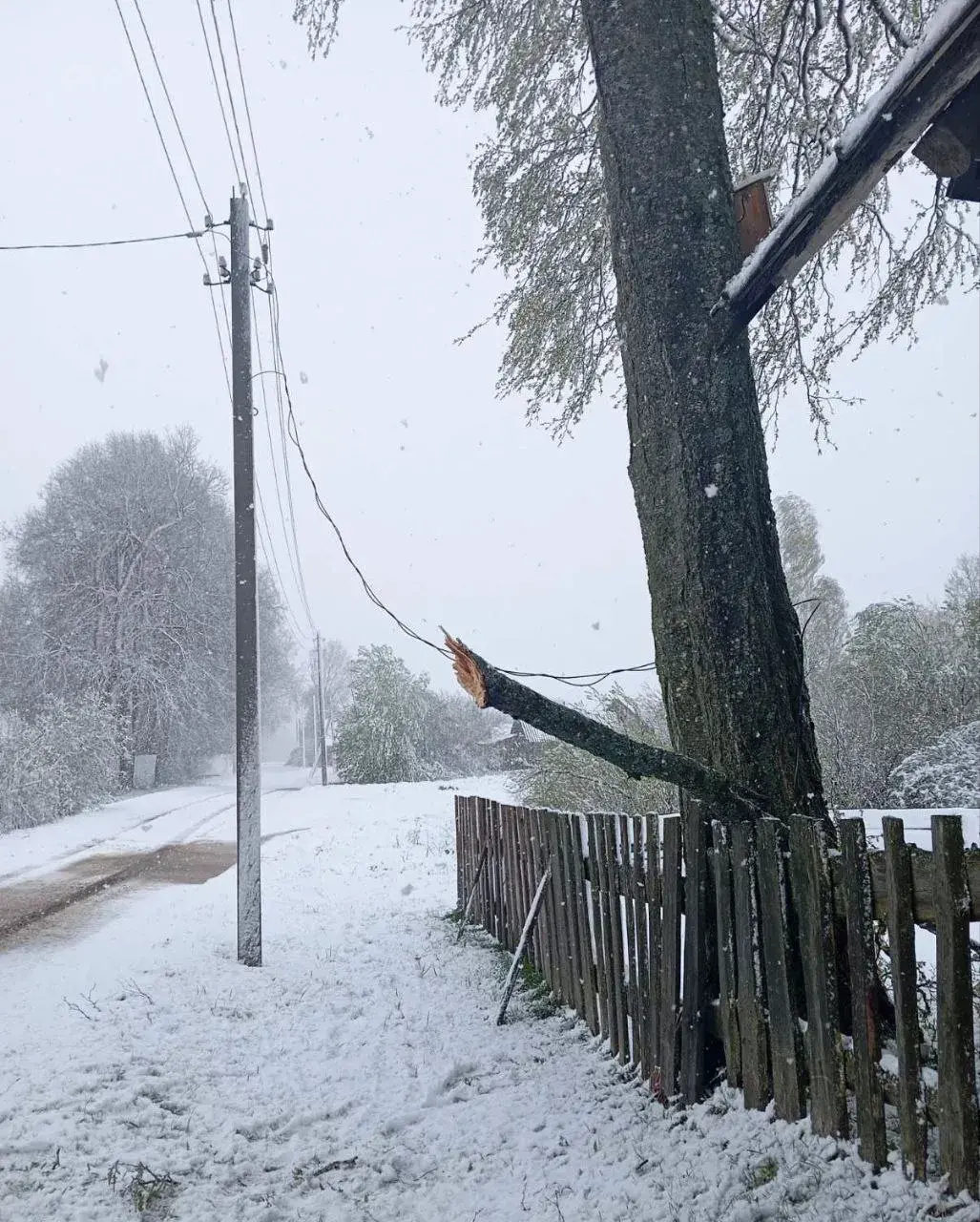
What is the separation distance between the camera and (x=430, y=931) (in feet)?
24.2

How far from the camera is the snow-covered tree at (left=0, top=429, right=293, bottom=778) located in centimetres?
2752

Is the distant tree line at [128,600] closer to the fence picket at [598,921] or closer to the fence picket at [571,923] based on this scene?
the fence picket at [571,923]

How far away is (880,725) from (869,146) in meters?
9.67

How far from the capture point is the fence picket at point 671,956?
339 centimetres

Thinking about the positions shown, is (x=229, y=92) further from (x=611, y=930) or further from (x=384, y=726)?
(x=384, y=726)

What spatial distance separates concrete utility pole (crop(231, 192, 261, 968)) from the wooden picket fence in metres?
3.14

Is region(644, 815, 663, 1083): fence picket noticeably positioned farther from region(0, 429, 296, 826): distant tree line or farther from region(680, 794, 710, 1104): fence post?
region(0, 429, 296, 826): distant tree line

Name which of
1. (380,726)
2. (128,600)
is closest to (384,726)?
(380,726)

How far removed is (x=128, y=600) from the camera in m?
28.5

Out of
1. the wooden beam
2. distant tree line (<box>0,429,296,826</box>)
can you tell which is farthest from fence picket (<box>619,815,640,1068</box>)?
distant tree line (<box>0,429,296,826</box>)

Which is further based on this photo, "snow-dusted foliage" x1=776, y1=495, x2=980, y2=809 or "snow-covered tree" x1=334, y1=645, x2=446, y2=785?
"snow-covered tree" x1=334, y1=645, x2=446, y2=785

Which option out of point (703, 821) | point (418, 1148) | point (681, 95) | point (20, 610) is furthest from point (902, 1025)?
point (20, 610)

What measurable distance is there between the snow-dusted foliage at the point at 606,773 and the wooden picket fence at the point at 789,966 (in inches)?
218

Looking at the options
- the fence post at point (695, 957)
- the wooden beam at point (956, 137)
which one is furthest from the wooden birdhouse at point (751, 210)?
the fence post at point (695, 957)
